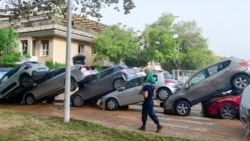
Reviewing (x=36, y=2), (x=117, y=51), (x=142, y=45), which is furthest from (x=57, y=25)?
(x=36, y=2)

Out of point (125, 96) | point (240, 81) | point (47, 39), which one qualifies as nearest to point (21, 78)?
point (125, 96)

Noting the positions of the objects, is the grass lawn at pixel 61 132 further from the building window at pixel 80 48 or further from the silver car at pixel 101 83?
the building window at pixel 80 48

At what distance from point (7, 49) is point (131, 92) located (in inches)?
804

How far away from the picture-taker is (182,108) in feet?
43.1

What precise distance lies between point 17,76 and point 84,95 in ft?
11.6

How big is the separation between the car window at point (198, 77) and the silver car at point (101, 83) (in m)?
3.21

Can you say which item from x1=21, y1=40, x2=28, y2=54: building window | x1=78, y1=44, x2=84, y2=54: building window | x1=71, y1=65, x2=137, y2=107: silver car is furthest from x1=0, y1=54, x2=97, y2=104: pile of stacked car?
x1=78, y1=44, x2=84, y2=54: building window

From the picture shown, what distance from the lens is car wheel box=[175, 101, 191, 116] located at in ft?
42.9

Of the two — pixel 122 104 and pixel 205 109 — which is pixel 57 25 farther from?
pixel 205 109

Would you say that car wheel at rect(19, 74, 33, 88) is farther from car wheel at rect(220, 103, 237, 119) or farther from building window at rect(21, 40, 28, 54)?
building window at rect(21, 40, 28, 54)

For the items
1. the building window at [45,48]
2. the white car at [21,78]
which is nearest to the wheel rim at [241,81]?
the white car at [21,78]

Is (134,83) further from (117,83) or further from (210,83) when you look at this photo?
(210,83)

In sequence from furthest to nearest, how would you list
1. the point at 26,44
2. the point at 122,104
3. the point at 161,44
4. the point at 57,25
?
the point at 161,44, the point at 26,44, the point at 57,25, the point at 122,104

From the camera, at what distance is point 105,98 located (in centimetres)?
1471
